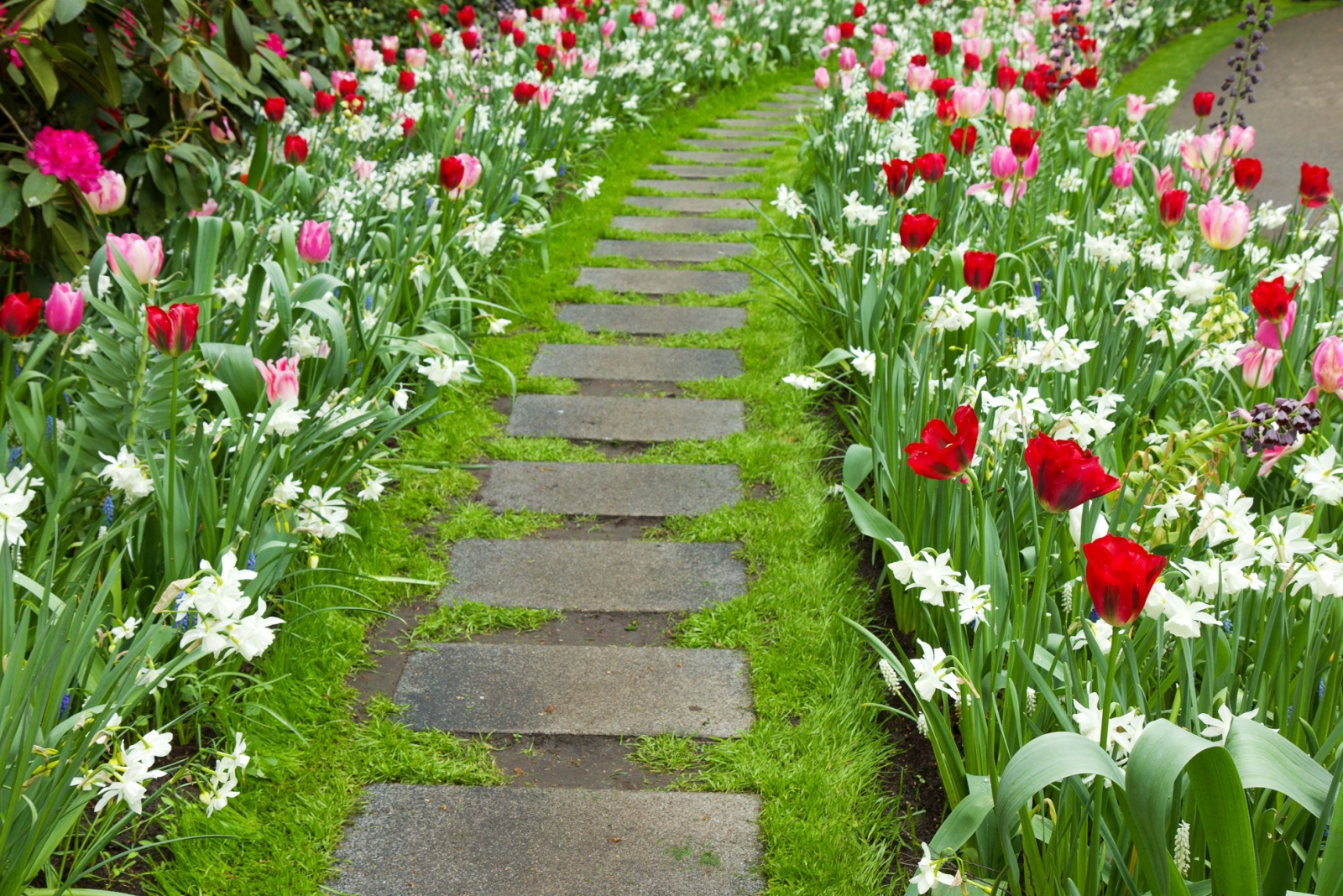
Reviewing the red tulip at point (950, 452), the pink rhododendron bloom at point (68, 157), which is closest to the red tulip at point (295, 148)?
the pink rhododendron bloom at point (68, 157)

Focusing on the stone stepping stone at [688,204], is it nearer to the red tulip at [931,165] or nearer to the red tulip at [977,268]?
the red tulip at [931,165]

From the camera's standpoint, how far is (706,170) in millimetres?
6273

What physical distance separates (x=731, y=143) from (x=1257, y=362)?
5.11 m

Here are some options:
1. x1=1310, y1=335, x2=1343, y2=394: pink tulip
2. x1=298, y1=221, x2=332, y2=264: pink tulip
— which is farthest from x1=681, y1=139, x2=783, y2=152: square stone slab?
x1=1310, y1=335, x2=1343, y2=394: pink tulip

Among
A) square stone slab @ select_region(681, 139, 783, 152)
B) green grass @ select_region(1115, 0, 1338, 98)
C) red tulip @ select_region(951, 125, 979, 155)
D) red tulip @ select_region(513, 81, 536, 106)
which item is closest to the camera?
red tulip @ select_region(951, 125, 979, 155)

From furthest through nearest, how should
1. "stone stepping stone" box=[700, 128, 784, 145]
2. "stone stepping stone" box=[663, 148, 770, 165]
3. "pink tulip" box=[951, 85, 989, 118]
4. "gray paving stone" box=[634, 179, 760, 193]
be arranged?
"stone stepping stone" box=[700, 128, 784, 145] < "stone stepping stone" box=[663, 148, 770, 165] < "gray paving stone" box=[634, 179, 760, 193] < "pink tulip" box=[951, 85, 989, 118]

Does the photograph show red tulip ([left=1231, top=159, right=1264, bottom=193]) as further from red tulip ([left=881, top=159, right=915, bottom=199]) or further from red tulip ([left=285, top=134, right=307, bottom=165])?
red tulip ([left=285, top=134, right=307, bottom=165])

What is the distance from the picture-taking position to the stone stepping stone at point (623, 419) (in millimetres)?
3234

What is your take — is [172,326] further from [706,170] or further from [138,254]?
[706,170]

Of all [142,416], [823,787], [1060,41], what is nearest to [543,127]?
A: [1060,41]

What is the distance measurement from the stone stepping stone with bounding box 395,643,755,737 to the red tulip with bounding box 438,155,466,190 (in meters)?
1.44

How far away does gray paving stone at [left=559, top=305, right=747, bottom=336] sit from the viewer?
3.99 meters

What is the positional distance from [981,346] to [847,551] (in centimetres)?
56

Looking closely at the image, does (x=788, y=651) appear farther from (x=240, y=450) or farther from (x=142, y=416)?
(x=142, y=416)
